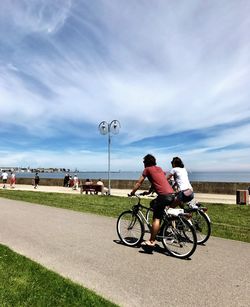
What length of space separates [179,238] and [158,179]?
1.20 m

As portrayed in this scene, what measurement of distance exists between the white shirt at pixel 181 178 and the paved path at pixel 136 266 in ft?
4.35

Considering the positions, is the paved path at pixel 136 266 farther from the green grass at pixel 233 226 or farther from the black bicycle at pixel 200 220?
the green grass at pixel 233 226

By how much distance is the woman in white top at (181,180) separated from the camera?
7.93m

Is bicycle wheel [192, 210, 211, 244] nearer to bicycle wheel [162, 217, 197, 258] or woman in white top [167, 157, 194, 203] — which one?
woman in white top [167, 157, 194, 203]

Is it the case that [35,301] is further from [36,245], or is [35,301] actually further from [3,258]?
[36,245]

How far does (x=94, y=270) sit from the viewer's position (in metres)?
6.00

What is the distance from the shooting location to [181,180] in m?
8.10

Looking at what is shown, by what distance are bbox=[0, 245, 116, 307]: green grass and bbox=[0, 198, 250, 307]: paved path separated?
11.0 inches

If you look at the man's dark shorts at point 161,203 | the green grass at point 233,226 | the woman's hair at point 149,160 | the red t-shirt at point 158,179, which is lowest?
the green grass at point 233,226

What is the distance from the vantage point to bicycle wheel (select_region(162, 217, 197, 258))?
671cm

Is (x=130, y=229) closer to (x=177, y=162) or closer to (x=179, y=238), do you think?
(x=179, y=238)

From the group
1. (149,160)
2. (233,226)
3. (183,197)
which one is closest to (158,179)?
(149,160)

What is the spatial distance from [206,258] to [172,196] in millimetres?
1305

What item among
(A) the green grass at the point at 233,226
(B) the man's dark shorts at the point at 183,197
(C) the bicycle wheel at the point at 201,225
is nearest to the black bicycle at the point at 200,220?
(C) the bicycle wheel at the point at 201,225
